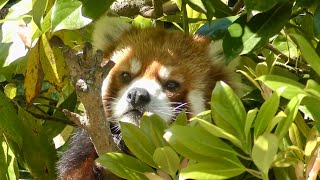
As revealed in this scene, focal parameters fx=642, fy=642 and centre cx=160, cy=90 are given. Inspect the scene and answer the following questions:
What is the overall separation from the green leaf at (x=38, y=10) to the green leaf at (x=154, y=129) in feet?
1.32

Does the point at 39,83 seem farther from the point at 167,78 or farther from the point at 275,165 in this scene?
the point at 275,165

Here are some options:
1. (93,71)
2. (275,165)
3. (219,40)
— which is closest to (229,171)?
(275,165)

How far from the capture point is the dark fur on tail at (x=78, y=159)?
212 centimetres

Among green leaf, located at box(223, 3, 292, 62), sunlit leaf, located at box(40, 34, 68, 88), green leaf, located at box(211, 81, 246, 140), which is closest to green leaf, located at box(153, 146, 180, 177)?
green leaf, located at box(211, 81, 246, 140)

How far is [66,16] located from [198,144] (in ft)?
1.95

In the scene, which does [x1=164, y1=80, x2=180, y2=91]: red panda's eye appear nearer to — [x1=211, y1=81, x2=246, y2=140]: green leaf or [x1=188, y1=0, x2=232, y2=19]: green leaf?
[x1=188, y1=0, x2=232, y2=19]: green leaf

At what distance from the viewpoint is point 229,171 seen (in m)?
1.08

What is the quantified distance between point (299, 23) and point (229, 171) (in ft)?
3.36

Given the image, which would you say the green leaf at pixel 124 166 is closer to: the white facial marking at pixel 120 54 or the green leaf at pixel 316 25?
the green leaf at pixel 316 25

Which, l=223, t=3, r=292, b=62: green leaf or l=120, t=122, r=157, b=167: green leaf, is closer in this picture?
l=120, t=122, r=157, b=167: green leaf

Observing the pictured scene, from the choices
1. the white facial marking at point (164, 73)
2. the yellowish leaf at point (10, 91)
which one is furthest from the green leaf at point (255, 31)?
the yellowish leaf at point (10, 91)

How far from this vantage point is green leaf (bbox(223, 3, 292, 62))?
154 centimetres

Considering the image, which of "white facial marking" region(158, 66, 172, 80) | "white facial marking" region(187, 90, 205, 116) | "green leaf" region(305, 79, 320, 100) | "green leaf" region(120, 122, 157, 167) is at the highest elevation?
"green leaf" region(305, 79, 320, 100)

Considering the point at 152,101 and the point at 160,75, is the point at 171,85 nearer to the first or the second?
the point at 160,75
